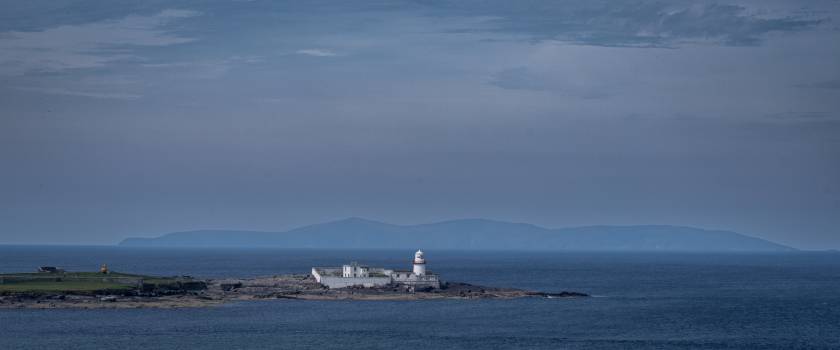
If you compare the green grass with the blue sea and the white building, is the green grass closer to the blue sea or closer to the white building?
the blue sea

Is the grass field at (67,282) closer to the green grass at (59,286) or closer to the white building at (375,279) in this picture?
the green grass at (59,286)

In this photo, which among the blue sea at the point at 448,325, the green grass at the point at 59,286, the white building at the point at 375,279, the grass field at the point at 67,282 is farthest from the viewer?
the white building at the point at 375,279

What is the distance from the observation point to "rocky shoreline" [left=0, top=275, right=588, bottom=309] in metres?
80.2

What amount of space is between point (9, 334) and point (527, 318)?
114ft

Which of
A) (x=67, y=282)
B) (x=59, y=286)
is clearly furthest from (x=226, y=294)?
(x=67, y=282)

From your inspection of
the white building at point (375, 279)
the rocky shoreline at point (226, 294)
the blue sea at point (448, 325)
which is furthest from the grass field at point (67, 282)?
the white building at point (375, 279)

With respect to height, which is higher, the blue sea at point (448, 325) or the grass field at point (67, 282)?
the grass field at point (67, 282)

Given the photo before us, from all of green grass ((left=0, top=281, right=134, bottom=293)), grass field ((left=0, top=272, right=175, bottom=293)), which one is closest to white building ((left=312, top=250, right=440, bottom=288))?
grass field ((left=0, top=272, right=175, bottom=293))

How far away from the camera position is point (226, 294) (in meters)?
91.5

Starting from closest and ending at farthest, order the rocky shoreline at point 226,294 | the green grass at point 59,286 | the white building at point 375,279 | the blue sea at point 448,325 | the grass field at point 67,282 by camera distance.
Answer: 1. the blue sea at point 448,325
2. the rocky shoreline at point 226,294
3. the green grass at point 59,286
4. the grass field at point 67,282
5. the white building at point 375,279

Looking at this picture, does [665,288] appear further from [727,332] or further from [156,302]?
[156,302]

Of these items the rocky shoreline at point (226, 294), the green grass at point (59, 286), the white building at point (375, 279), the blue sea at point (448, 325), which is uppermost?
the white building at point (375, 279)

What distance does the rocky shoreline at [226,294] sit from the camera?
80.2m

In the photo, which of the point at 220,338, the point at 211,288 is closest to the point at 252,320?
the point at 220,338
